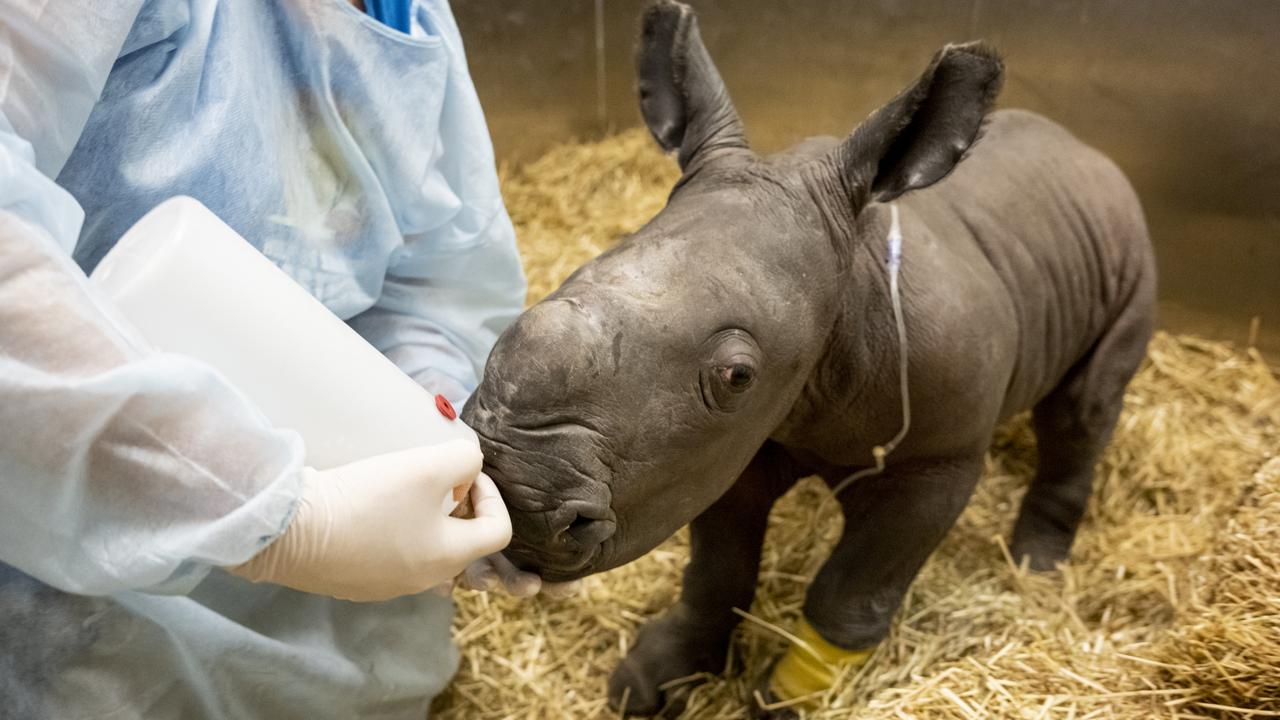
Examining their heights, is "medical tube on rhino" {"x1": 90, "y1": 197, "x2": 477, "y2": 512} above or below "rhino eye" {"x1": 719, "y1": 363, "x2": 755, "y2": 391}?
above

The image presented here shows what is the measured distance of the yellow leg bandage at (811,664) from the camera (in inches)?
83.3

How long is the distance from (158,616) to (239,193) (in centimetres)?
59

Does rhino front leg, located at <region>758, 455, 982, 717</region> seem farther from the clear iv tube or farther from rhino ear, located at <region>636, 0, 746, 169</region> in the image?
rhino ear, located at <region>636, 0, 746, 169</region>

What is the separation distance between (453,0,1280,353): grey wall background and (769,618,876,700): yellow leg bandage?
5.60 feet

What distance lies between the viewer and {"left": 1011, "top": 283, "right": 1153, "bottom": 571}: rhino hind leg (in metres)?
2.51

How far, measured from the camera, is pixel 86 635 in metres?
1.43

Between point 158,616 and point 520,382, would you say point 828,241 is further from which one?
point 158,616

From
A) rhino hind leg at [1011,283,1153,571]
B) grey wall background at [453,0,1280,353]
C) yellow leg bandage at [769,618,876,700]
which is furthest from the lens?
grey wall background at [453,0,1280,353]

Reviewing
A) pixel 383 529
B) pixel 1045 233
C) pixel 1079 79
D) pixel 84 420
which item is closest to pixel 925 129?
pixel 1045 233

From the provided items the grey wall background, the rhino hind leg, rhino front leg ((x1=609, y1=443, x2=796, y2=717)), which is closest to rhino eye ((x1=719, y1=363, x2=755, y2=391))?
rhino front leg ((x1=609, y1=443, x2=796, y2=717))

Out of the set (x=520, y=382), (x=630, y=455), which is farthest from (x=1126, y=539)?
(x=520, y=382)

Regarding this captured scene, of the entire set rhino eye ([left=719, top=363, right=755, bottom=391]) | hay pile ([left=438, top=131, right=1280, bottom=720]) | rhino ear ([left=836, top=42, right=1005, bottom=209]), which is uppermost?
rhino ear ([left=836, top=42, right=1005, bottom=209])

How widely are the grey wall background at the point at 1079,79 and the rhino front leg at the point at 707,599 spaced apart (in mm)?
1581

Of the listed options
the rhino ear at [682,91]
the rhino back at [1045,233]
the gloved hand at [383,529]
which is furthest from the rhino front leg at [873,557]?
the gloved hand at [383,529]
